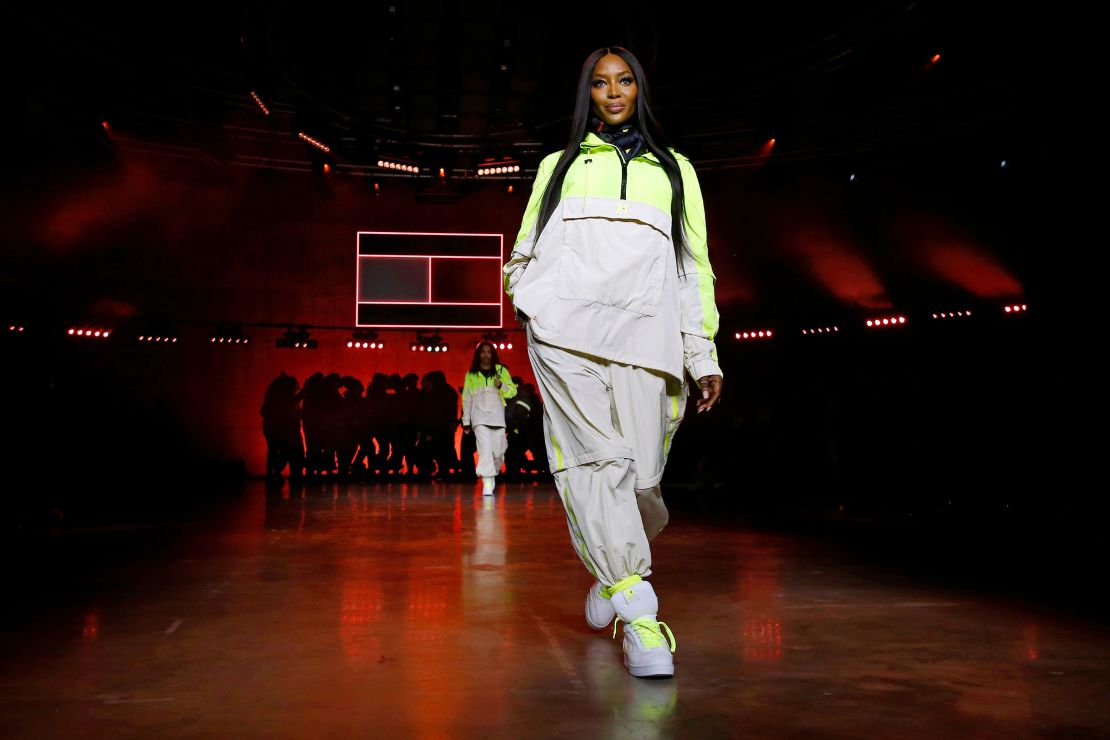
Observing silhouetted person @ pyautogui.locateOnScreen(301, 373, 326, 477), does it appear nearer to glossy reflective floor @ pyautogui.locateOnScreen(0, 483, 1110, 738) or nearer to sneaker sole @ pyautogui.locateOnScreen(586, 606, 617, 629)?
glossy reflective floor @ pyautogui.locateOnScreen(0, 483, 1110, 738)

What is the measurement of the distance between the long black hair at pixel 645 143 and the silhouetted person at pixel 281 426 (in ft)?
35.3

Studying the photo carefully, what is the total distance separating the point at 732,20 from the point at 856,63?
1.22 meters

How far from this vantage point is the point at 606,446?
2383 mm

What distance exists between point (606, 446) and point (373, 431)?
36.4 ft

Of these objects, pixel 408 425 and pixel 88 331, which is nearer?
pixel 88 331

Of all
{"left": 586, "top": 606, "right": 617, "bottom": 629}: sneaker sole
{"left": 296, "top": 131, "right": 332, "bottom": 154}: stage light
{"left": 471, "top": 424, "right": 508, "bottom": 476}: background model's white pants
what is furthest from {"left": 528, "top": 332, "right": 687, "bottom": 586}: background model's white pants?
{"left": 296, "top": 131, "right": 332, "bottom": 154}: stage light

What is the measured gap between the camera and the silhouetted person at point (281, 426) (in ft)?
41.7

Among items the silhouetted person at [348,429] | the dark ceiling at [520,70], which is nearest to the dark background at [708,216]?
the dark ceiling at [520,70]

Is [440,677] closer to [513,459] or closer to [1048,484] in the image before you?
[1048,484]

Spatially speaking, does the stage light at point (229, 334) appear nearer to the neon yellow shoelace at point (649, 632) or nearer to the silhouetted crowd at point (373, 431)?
the silhouetted crowd at point (373, 431)

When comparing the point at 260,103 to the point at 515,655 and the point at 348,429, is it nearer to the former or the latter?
the point at 348,429

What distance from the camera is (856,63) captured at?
28.2ft

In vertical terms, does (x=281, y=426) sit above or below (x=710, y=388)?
above

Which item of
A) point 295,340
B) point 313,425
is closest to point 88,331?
point 295,340
